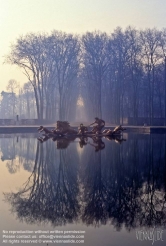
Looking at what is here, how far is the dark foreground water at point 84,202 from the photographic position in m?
5.76

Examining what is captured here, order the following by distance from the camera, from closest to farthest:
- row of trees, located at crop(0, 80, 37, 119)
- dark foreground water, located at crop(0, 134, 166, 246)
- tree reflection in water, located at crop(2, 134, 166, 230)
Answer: dark foreground water, located at crop(0, 134, 166, 246) → tree reflection in water, located at crop(2, 134, 166, 230) → row of trees, located at crop(0, 80, 37, 119)

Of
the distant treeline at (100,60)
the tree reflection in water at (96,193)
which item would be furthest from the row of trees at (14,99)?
the tree reflection in water at (96,193)

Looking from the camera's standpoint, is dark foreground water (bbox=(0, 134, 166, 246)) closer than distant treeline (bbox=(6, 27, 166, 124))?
Yes

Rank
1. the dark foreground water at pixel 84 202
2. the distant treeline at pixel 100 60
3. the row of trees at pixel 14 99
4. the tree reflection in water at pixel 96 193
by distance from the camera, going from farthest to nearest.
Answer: the row of trees at pixel 14 99 < the distant treeline at pixel 100 60 < the tree reflection in water at pixel 96 193 < the dark foreground water at pixel 84 202

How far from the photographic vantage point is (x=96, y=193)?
330 inches

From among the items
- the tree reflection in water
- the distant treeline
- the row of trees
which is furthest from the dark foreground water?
the row of trees

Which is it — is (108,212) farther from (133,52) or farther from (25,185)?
(133,52)

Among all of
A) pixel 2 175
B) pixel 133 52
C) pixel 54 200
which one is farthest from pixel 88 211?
pixel 133 52

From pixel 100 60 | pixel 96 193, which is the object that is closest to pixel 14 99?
pixel 100 60

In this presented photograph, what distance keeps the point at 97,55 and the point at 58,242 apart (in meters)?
41.8

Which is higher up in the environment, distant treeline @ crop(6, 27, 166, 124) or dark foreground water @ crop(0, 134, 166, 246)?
distant treeline @ crop(6, 27, 166, 124)

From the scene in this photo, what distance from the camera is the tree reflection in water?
6.59 metres

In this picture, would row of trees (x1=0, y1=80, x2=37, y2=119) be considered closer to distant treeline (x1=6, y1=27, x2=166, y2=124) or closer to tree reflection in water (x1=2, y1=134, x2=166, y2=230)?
distant treeline (x1=6, y1=27, x2=166, y2=124)

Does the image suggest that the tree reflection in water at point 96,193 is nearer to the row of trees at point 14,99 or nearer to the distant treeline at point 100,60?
the distant treeline at point 100,60
